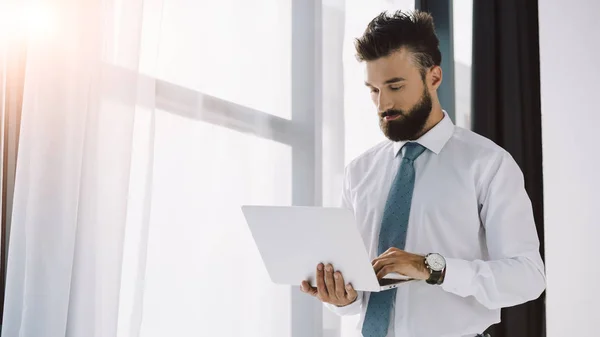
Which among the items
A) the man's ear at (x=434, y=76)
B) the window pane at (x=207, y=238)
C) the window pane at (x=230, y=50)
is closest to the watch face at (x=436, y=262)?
the man's ear at (x=434, y=76)

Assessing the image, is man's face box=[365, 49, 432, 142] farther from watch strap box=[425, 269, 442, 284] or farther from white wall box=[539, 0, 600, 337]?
white wall box=[539, 0, 600, 337]

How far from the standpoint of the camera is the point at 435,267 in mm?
1876

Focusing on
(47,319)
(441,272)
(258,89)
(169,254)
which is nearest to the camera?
(47,319)

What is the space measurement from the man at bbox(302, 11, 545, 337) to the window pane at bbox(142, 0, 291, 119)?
0.40m

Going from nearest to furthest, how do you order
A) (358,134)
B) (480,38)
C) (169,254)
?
(169,254), (358,134), (480,38)

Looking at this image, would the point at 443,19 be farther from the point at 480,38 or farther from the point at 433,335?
the point at 433,335

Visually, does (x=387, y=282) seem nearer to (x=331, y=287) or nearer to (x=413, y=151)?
(x=331, y=287)

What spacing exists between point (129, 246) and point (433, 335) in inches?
32.6

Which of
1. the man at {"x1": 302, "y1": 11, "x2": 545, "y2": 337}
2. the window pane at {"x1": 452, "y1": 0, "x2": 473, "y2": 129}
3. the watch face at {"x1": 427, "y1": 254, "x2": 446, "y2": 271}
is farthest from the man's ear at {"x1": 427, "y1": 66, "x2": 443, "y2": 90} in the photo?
the window pane at {"x1": 452, "y1": 0, "x2": 473, "y2": 129}

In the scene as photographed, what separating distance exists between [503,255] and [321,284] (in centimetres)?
49

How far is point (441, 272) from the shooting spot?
1.88m

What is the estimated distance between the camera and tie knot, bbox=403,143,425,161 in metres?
2.18

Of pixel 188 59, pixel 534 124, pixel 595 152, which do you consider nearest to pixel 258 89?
pixel 188 59

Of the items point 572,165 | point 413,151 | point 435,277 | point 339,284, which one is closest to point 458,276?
point 435,277
